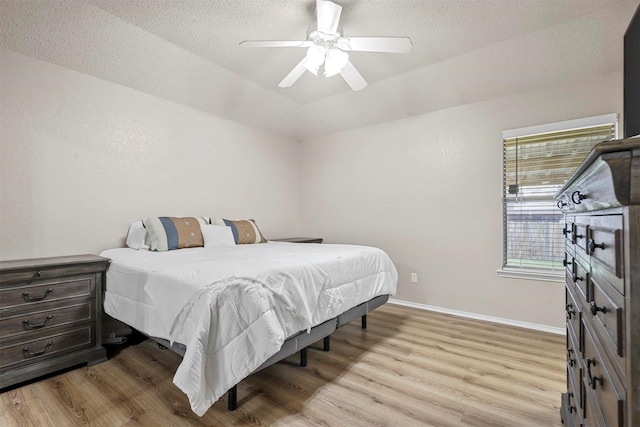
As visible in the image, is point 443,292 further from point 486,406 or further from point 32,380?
point 32,380

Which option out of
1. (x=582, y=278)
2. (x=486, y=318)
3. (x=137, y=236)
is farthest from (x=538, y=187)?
(x=137, y=236)

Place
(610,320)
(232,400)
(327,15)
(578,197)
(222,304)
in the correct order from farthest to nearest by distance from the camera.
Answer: (327,15) < (232,400) < (222,304) < (578,197) < (610,320)

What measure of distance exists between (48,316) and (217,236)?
4.86 feet

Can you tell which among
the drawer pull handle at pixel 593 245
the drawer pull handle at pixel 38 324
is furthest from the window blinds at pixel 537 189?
the drawer pull handle at pixel 38 324

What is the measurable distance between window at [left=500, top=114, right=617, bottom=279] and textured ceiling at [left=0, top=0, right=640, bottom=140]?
52 cm

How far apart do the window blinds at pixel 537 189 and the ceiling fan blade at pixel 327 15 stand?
2.26 metres

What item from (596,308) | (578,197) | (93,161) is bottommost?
(596,308)

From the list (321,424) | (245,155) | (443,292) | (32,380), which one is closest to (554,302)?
(443,292)

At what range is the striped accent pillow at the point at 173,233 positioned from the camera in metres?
2.86

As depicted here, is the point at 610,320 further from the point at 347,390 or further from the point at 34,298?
the point at 34,298

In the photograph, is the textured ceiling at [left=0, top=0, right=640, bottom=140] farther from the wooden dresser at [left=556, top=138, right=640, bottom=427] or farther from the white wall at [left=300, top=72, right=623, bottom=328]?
the wooden dresser at [left=556, top=138, right=640, bottom=427]

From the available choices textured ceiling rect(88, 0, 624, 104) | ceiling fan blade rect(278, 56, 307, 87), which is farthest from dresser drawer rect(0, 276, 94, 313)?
ceiling fan blade rect(278, 56, 307, 87)

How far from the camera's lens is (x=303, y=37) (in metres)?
2.66

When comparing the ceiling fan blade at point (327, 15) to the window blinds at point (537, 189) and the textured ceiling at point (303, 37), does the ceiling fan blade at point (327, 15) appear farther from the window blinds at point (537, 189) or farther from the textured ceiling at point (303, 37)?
the window blinds at point (537, 189)
